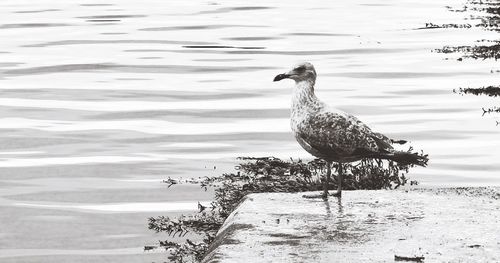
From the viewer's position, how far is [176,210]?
37.2 feet

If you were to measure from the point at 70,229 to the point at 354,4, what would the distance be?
28.6m

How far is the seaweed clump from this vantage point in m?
10.2

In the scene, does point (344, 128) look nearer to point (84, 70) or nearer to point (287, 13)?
point (84, 70)

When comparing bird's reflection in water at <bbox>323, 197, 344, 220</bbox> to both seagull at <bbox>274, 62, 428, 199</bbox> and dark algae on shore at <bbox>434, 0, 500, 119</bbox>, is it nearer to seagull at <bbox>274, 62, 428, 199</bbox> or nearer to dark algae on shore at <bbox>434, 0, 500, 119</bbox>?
seagull at <bbox>274, 62, 428, 199</bbox>

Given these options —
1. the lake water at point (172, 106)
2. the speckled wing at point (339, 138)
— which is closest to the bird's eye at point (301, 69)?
the speckled wing at point (339, 138)

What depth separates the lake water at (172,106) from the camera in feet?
37.8

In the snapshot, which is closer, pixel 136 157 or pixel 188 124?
pixel 136 157

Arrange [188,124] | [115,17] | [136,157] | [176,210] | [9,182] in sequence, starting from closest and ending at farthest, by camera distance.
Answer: [176,210] → [9,182] → [136,157] → [188,124] → [115,17]

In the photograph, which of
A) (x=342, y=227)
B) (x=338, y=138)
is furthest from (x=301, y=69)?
(x=342, y=227)

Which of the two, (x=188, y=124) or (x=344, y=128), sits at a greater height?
(x=344, y=128)

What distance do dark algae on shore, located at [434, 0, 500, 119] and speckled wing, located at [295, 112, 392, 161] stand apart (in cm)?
856

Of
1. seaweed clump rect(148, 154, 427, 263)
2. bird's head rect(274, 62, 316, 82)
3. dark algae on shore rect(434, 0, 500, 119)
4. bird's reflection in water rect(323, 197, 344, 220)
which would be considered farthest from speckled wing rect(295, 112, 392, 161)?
dark algae on shore rect(434, 0, 500, 119)

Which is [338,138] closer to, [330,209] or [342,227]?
[330,209]

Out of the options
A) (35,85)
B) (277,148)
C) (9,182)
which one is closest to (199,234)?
(9,182)
